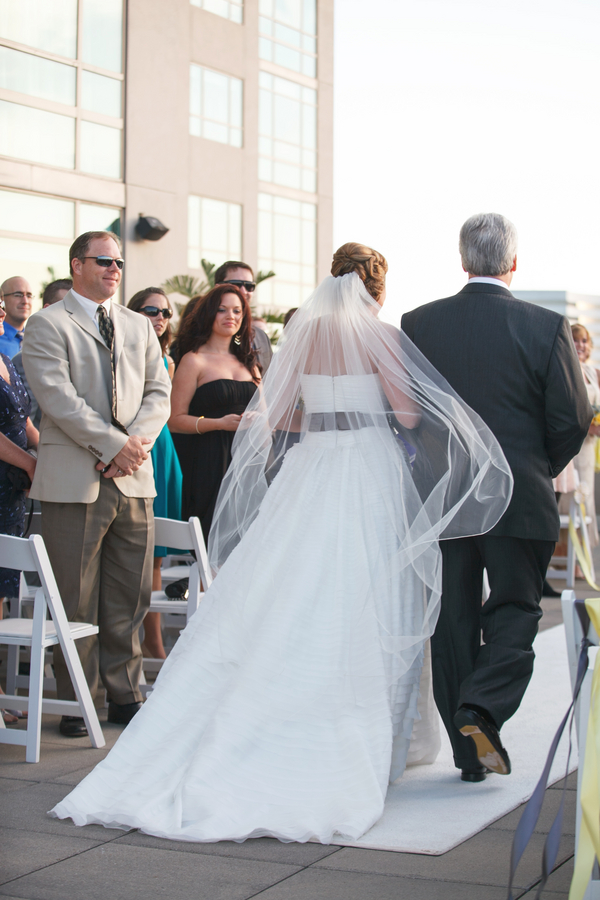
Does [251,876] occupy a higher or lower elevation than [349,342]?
lower

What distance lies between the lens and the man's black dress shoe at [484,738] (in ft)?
10.2

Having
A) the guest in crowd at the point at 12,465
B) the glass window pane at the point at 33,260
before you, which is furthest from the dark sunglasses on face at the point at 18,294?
the glass window pane at the point at 33,260

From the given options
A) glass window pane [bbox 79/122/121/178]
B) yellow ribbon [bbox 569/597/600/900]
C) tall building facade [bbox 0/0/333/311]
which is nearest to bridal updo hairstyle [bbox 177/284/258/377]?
yellow ribbon [bbox 569/597/600/900]

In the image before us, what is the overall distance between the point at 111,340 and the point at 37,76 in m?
13.9

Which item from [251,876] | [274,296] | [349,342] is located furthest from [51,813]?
[274,296]

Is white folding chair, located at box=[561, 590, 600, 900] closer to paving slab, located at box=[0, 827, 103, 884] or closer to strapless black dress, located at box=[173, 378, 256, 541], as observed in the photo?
paving slab, located at box=[0, 827, 103, 884]

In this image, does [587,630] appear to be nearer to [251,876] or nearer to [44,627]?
[251,876]

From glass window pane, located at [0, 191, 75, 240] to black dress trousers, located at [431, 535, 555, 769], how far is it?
1423 centimetres

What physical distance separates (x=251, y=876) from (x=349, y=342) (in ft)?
6.31

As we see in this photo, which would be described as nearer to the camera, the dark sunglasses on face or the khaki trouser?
the khaki trouser

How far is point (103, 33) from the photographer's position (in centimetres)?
1756

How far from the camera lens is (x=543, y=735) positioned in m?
4.08

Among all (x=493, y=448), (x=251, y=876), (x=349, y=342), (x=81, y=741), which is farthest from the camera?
(x=81, y=741)

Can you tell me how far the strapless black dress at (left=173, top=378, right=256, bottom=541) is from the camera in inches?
211
